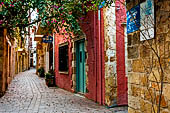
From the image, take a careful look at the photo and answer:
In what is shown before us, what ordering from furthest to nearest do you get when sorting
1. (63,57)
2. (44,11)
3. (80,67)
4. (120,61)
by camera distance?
(63,57), (80,67), (44,11), (120,61)

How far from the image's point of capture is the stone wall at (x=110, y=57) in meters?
5.95

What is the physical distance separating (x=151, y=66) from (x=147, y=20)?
28.6 inches

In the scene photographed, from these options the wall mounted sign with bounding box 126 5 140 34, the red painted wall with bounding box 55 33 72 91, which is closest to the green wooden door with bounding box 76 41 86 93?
the red painted wall with bounding box 55 33 72 91

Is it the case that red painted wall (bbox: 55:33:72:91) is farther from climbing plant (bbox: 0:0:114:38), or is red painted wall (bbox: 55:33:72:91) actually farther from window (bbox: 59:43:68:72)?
climbing plant (bbox: 0:0:114:38)

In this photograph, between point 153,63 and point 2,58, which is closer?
point 153,63

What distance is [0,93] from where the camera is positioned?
26.6 feet

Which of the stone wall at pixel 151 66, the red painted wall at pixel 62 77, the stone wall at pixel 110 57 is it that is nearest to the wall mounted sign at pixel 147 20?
the stone wall at pixel 151 66

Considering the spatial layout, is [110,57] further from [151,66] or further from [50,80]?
[50,80]

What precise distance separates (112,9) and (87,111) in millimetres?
3170

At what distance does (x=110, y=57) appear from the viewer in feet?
19.7

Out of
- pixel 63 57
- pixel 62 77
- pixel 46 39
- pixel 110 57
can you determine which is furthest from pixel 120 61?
pixel 46 39

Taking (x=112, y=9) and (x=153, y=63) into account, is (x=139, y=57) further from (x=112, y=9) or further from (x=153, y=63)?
(x=112, y=9)

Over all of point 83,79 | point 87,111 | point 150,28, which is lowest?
point 87,111

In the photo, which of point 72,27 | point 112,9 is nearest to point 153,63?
point 112,9
